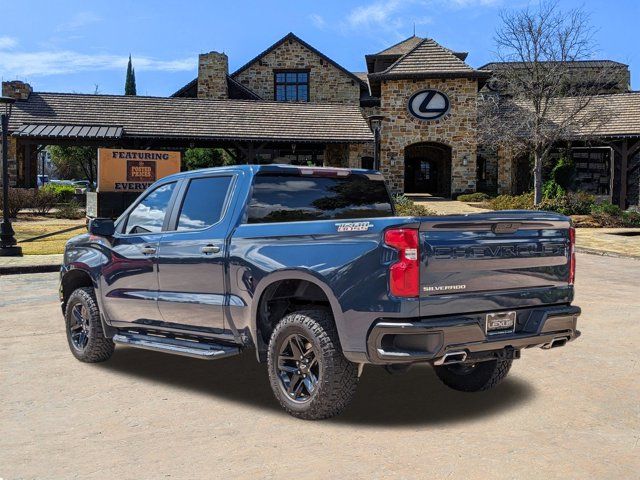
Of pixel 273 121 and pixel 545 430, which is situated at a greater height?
pixel 273 121

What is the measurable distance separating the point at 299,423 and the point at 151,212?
2670 mm

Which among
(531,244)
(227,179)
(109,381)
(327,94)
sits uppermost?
(327,94)

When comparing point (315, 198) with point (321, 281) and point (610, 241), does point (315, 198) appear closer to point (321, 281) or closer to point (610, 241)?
point (321, 281)

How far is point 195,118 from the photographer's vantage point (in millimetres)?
36625

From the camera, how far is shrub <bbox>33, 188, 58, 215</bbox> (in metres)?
31.9

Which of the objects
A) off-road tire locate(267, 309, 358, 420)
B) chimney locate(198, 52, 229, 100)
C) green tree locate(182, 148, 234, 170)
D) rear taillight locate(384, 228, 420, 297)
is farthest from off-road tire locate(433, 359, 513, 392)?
chimney locate(198, 52, 229, 100)

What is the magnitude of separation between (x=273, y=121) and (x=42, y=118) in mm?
11582

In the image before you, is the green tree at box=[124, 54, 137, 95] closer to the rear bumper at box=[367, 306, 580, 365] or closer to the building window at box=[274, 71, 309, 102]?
the building window at box=[274, 71, 309, 102]

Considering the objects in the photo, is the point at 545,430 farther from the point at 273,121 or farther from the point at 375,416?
the point at 273,121

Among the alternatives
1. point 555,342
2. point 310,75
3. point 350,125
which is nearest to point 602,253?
point 555,342

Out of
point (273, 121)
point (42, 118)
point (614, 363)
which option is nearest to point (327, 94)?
point (273, 121)

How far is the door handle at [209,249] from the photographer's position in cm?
559

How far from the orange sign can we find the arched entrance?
75.3ft

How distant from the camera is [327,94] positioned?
1842 inches
